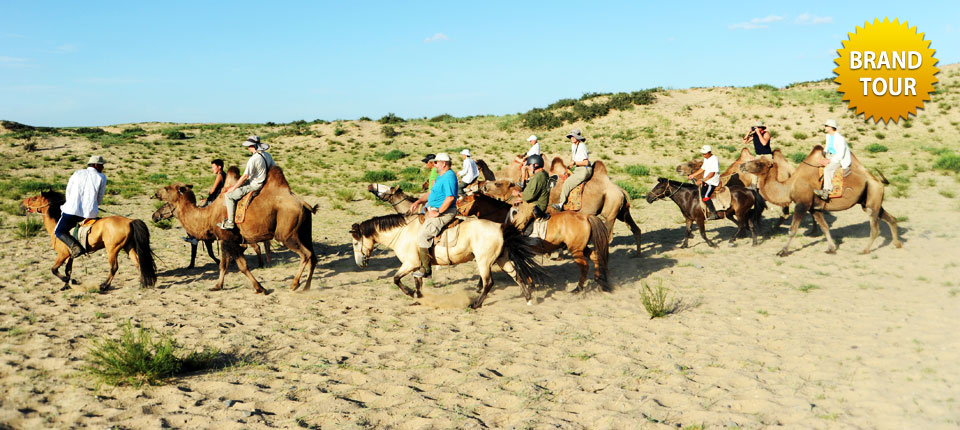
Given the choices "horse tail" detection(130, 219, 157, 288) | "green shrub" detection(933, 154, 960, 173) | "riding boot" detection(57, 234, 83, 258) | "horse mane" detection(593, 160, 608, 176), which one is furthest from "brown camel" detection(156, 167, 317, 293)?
"green shrub" detection(933, 154, 960, 173)

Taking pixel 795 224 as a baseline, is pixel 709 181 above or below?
above

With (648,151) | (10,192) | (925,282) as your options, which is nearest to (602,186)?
(925,282)

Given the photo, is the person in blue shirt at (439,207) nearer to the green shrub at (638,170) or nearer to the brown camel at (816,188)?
the brown camel at (816,188)

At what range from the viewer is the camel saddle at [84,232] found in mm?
9164

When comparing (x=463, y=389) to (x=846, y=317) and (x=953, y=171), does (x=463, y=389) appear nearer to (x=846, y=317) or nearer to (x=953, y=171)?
(x=846, y=317)

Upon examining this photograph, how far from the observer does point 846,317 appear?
25.3 feet

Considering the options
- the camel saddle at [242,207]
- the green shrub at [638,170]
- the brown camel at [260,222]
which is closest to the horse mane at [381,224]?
the brown camel at [260,222]

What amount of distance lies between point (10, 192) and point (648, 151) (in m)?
28.7

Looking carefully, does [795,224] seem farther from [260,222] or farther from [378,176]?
[378,176]

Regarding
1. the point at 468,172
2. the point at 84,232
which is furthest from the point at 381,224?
the point at 84,232

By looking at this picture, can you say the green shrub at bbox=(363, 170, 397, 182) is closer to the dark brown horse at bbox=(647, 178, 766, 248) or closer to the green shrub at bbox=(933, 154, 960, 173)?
the dark brown horse at bbox=(647, 178, 766, 248)

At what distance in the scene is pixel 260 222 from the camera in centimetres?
955

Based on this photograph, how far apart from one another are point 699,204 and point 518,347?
769 cm

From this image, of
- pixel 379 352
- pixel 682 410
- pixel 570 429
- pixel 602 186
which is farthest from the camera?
pixel 602 186
